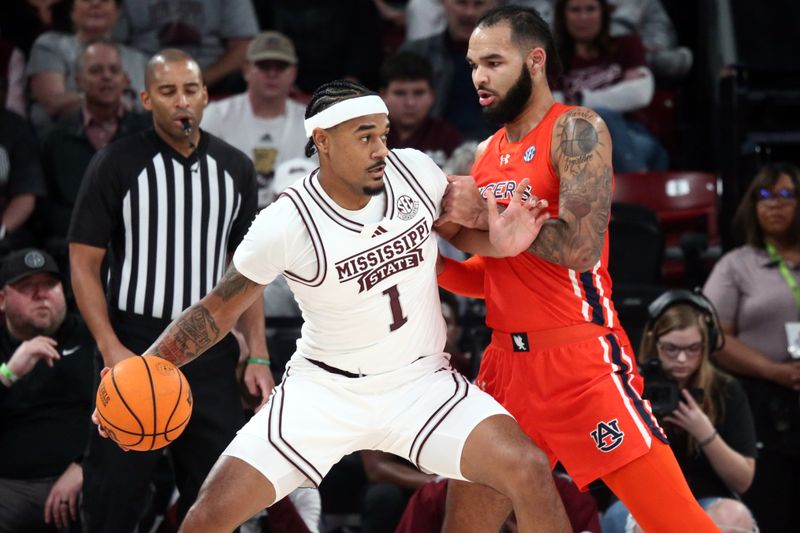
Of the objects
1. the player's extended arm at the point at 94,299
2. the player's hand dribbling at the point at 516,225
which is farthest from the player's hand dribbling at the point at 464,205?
the player's extended arm at the point at 94,299

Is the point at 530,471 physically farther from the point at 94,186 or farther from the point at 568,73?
the point at 568,73

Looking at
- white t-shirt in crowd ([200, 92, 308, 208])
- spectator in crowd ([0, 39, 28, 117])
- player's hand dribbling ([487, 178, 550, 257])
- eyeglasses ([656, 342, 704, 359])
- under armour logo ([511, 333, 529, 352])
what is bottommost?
eyeglasses ([656, 342, 704, 359])

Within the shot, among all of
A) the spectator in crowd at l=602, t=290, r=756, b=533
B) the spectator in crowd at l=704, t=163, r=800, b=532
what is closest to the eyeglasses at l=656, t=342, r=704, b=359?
the spectator in crowd at l=602, t=290, r=756, b=533

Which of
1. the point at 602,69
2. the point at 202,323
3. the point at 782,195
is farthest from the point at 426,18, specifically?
the point at 202,323

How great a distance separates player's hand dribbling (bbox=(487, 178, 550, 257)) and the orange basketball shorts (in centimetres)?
37

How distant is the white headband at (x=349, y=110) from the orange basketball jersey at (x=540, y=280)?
1.63ft

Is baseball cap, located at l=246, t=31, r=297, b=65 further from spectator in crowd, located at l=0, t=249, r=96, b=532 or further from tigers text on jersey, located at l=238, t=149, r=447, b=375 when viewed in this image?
tigers text on jersey, located at l=238, t=149, r=447, b=375

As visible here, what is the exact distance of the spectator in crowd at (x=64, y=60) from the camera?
27.3 ft

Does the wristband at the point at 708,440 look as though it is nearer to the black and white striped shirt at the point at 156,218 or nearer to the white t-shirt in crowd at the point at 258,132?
the black and white striped shirt at the point at 156,218

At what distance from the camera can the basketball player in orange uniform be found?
4324 millimetres

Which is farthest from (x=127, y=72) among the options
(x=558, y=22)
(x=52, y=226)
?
(x=558, y=22)

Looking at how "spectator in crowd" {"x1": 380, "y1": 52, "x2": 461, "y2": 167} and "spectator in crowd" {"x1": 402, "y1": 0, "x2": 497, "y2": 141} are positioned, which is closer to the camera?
"spectator in crowd" {"x1": 380, "y1": 52, "x2": 461, "y2": 167}

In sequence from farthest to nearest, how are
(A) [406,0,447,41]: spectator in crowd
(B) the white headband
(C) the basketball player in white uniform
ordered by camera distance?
(A) [406,0,447,41]: spectator in crowd
(B) the white headband
(C) the basketball player in white uniform

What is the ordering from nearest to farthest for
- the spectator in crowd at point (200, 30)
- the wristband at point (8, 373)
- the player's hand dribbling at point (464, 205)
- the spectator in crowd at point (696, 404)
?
the player's hand dribbling at point (464, 205)
the spectator in crowd at point (696, 404)
the wristband at point (8, 373)
the spectator in crowd at point (200, 30)
